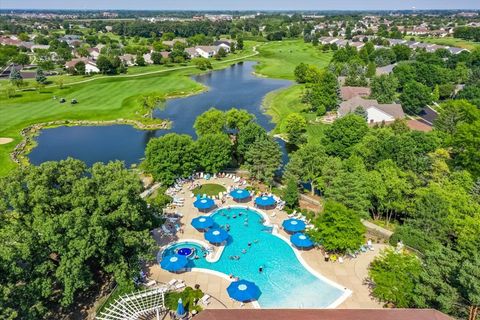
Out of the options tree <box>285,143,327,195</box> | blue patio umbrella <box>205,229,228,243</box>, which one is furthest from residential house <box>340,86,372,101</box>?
blue patio umbrella <box>205,229,228,243</box>

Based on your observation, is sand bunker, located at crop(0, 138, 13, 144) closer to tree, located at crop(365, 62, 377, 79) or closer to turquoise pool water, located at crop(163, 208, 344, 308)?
turquoise pool water, located at crop(163, 208, 344, 308)

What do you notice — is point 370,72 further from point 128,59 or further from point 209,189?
point 128,59

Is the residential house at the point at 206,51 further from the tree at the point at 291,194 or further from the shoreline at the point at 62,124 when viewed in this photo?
the tree at the point at 291,194

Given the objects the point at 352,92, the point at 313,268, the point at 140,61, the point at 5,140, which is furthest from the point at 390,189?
the point at 140,61

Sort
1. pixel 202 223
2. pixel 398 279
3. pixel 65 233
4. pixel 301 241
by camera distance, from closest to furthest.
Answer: pixel 65 233 < pixel 398 279 < pixel 301 241 < pixel 202 223

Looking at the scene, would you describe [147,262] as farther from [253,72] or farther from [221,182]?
[253,72]

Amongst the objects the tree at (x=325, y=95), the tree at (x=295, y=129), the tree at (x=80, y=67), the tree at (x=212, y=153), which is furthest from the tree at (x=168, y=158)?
the tree at (x=80, y=67)
